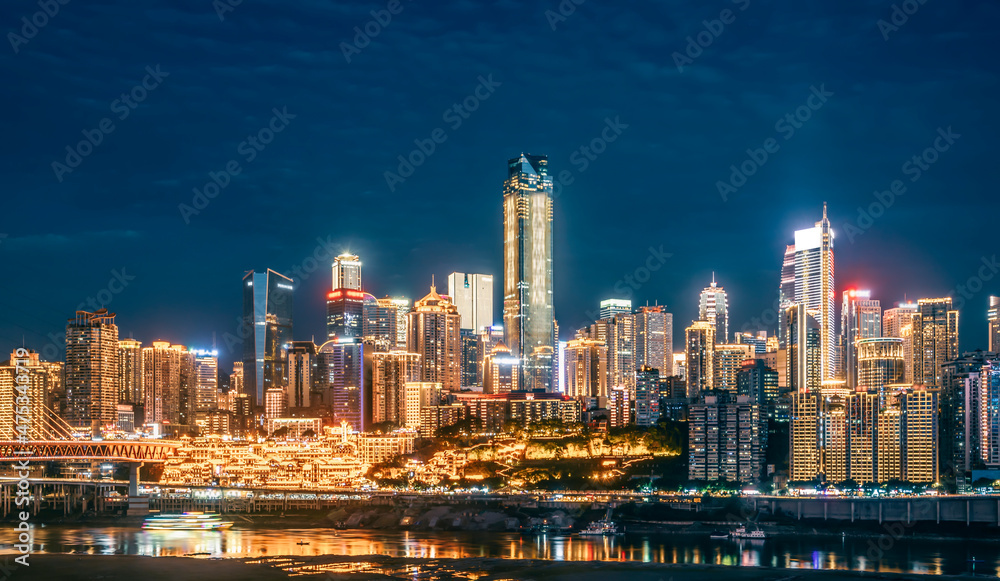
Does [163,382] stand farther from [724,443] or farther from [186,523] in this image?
[724,443]

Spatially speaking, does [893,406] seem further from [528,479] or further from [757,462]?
[528,479]

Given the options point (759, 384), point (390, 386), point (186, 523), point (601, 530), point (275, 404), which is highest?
point (759, 384)

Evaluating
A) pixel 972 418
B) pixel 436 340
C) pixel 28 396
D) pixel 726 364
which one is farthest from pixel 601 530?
pixel 436 340

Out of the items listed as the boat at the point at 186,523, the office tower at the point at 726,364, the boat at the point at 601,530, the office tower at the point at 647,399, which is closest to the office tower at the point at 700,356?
the office tower at the point at 726,364

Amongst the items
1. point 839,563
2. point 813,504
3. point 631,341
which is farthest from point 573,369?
point 839,563

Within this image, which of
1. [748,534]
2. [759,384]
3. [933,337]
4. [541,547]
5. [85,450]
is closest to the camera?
[541,547]
